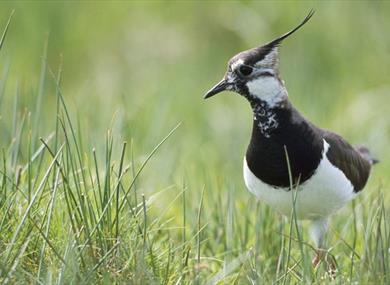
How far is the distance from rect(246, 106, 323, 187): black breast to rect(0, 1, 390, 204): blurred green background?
6.80 feet

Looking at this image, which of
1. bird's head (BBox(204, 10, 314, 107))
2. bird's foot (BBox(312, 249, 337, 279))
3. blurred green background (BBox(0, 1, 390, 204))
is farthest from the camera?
blurred green background (BBox(0, 1, 390, 204))

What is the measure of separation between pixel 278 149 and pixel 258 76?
0.34m

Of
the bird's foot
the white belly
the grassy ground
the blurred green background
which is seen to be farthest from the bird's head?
the blurred green background

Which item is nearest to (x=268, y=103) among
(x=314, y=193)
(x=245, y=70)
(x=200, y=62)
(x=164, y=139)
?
(x=245, y=70)

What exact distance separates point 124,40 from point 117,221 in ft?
18.6

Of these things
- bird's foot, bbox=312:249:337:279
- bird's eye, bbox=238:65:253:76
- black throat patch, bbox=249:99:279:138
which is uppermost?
bird's eye, bbox=238:65:253:76

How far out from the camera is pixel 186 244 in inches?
168

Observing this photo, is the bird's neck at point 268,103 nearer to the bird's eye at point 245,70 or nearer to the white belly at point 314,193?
the bird's eye at point 245,70

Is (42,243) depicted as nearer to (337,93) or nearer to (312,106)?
(312,106)

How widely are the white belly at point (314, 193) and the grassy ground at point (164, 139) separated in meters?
0.14

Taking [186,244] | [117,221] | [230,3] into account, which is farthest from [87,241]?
[230,3]

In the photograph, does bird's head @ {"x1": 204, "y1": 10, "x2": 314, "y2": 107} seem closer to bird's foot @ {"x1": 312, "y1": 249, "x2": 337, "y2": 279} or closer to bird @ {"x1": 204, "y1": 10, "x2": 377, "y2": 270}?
bird @ {"x1": 204, "y1": 10, "x2": 377, "y2": 270}

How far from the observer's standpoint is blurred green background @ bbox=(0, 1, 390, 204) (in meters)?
7.67

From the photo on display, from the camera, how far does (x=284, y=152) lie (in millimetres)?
4762
